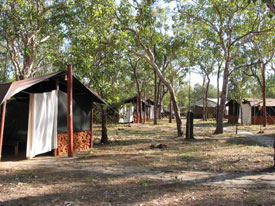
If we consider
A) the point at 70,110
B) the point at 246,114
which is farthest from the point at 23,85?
the point at 246,114

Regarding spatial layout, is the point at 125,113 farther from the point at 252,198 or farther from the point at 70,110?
the point at 252,198

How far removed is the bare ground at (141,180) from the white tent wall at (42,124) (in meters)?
0.45

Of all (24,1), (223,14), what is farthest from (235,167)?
(24,1)

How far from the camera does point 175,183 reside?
5516 millimetres

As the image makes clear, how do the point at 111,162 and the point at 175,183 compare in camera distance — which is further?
the point at 111,162

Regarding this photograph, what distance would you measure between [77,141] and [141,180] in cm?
478

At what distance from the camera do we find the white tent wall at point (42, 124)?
7.90 meters

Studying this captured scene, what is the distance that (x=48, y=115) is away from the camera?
8.55 m

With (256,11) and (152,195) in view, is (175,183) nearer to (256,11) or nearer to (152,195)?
(152,195)

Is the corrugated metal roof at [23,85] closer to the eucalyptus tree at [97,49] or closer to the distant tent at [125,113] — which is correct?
the eucalyptus tree at [97,49]

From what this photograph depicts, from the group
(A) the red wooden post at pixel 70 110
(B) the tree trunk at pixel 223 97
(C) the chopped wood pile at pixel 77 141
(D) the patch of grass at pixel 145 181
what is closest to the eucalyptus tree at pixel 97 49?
(C) the chopped wood pile at pixel 77 141

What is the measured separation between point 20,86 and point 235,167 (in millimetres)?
6662

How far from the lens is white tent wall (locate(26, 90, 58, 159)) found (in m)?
7.90

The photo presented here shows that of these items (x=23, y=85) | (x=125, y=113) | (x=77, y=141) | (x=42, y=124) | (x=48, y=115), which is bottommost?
(x=77, y=141)
